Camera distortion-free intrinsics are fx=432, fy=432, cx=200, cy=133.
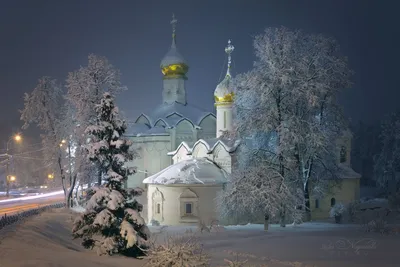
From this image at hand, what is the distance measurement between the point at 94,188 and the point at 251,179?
9.82 meters

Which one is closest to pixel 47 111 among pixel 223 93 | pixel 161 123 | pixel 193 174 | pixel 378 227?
pixel 193 174

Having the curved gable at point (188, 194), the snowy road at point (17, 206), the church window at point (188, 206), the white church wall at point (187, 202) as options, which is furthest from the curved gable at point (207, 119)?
the snowy road at point (17, 206)

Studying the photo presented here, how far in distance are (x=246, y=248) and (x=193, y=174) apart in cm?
1364

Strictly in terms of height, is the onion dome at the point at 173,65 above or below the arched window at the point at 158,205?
above

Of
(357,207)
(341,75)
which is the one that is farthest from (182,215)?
(341,75)

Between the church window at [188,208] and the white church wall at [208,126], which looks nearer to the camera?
the church window at [188,208]

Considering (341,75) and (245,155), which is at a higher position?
(341,75)

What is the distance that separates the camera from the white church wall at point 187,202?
2804cm

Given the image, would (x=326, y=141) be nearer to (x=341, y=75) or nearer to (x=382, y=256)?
(x=341, y=75)

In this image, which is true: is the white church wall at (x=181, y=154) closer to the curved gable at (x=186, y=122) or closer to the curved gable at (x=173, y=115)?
the curved gable at (x=186, y=122)

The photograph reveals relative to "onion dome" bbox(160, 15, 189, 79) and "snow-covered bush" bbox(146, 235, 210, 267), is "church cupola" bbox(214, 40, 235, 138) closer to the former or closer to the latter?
"onion dome" bbox(160, 15, 189, 79)

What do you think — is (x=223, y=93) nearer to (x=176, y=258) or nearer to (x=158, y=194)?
(x=158, y=194)

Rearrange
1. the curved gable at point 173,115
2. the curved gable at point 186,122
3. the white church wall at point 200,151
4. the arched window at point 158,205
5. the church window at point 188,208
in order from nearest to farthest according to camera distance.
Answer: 1. the church window at point 188,208
2. the arched window at point 158,205
3. the white church wall at point 200,151
4. the curved gable at point 186,122
5. the curved gable at point 173,115

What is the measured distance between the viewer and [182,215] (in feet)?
93.2
